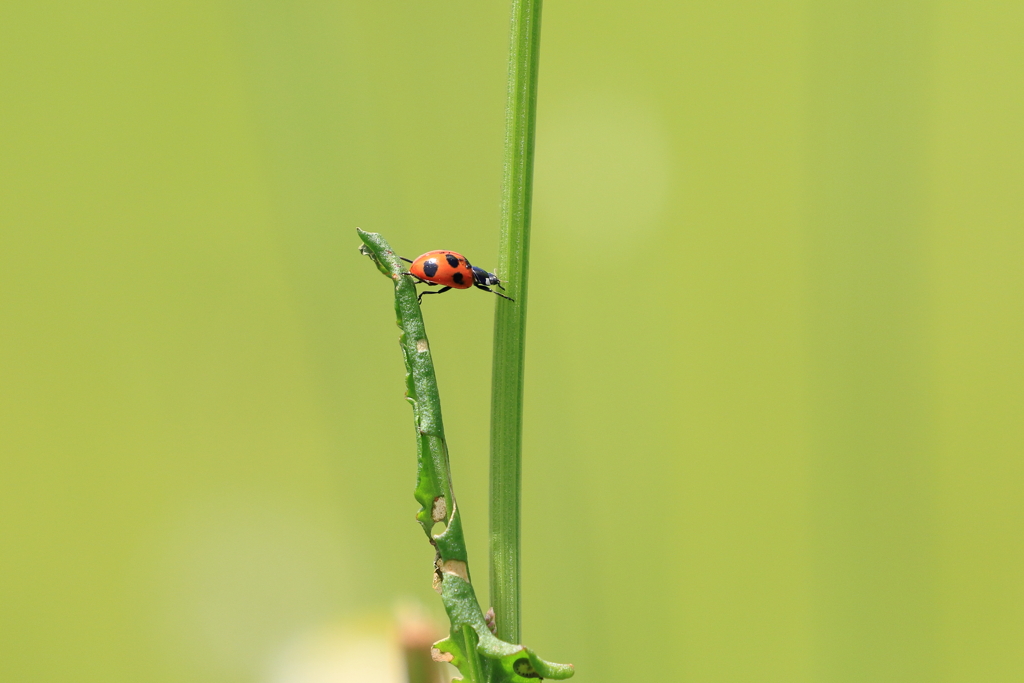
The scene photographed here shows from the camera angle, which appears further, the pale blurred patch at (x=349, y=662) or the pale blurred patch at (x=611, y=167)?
the pale blurred patch at (x=611, y=167)

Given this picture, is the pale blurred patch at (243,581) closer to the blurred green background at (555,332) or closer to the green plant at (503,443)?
the blurred green background at (555,332)

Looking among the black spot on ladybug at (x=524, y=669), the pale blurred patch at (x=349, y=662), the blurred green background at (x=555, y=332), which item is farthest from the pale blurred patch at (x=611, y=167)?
the black spot on ladybug at (x=524, y=669)

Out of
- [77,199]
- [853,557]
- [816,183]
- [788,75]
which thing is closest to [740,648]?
[853,557]

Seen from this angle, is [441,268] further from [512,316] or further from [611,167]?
[611,167]

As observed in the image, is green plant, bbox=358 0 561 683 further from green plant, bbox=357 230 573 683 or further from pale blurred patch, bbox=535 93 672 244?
pale blurred patch, bbox=535 93 672 244

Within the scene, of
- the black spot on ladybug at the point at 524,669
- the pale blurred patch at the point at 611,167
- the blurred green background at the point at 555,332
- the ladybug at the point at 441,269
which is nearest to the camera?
the black spot on ladybug at the point at 524,669
